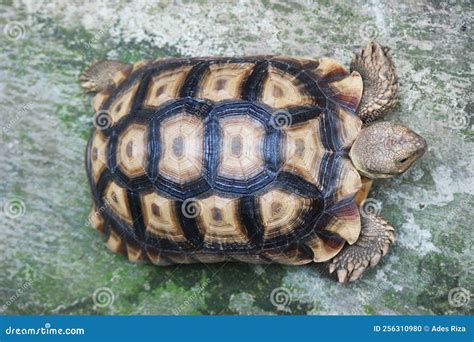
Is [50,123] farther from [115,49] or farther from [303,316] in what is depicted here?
[303,316]

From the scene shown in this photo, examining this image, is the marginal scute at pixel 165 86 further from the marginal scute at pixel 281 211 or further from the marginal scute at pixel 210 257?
the marginal scute at pixel 210 257

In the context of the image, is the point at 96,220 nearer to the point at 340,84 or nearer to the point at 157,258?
the point at 157,258

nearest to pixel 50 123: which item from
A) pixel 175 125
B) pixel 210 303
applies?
pixel 175 125

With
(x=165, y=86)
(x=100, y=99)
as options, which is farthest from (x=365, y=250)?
(x=100, y=99)

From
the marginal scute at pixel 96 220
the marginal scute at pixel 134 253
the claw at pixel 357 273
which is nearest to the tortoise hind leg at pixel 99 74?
the marginal scute at pixel 96 220

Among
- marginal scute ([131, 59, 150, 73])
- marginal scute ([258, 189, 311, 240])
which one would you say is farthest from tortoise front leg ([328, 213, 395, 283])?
marginal scute ([131, 59, 150, 73])
